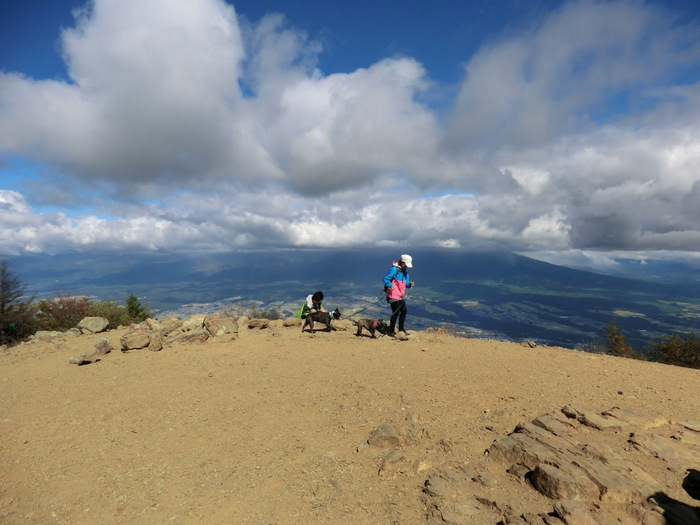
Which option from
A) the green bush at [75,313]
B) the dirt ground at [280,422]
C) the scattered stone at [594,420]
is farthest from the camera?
the green bush at [75,313]

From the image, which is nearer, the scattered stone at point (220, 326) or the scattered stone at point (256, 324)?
the scattered stone at point (220, 326)

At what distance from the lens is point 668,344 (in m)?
22.2

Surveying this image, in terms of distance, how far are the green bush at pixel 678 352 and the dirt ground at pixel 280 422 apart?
637 inches

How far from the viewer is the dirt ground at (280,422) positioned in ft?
14.2

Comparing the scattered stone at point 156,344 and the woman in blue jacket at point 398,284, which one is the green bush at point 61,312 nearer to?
the scattered stone at point 156,344

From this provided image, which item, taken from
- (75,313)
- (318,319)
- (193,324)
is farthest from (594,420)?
(75,313)

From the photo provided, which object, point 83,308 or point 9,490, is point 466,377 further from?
point 83,308

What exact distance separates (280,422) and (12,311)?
24.3m

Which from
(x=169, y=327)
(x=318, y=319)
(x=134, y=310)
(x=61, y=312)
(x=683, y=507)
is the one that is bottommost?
(x=134, y=310)

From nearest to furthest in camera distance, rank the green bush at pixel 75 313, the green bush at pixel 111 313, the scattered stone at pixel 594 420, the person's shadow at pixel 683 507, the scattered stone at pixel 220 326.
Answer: the person's shadow at pixel 683 507
the scattered stone at pixel 594 420
the scattered stone at pixel 220 326
the green bush at pixel 75 313
the green bush at pixel 111 313

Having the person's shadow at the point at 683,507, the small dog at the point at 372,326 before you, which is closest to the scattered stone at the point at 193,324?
the small dog at the point at 372,326

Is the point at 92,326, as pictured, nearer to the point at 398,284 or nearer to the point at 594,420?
the point at 398,284

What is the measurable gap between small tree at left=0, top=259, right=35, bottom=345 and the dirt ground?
452 inches

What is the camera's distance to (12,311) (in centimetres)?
2048
